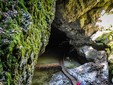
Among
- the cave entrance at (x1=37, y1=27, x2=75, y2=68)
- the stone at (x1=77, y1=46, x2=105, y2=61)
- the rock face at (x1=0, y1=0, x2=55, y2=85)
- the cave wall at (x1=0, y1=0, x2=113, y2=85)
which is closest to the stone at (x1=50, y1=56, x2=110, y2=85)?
the stone at (x1=77, y1=46, x2=105, y2=61)

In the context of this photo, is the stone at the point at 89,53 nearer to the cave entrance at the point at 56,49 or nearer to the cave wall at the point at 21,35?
the cave entrance at the point at 56,49

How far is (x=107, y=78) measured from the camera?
14227 mm

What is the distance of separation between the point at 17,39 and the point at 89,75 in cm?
877

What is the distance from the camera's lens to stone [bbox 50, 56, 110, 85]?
13523 mm

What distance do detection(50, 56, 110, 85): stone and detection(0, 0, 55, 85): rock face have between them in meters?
5.25

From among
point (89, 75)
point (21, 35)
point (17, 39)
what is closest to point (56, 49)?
point (89, 75)

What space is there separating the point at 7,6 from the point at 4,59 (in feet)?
6.19

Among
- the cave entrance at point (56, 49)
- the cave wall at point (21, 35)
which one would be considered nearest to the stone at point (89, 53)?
the cave entrance at point (56, 49)

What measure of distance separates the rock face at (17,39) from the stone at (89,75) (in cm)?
525

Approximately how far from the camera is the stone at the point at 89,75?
1352 cm

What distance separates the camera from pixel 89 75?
14242mm

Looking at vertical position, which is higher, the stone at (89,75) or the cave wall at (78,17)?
the cave wall at (78,17)

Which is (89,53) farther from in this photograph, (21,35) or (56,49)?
(21,35)

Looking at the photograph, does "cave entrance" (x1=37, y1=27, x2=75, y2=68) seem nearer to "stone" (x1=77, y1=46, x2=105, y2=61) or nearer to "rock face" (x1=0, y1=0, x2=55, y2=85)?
"stone" (x1=77, y1=46, x2=105, y2=61)
